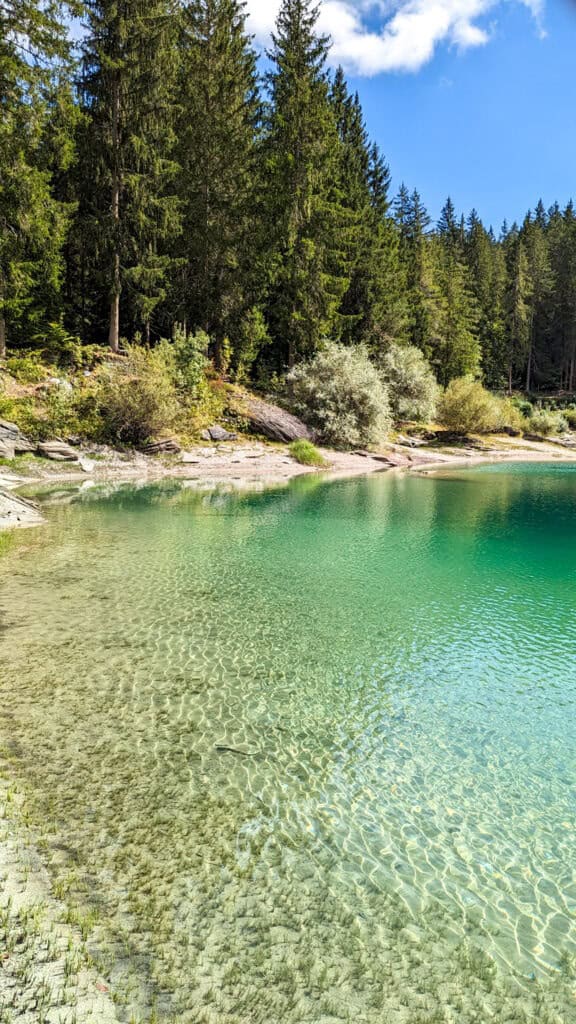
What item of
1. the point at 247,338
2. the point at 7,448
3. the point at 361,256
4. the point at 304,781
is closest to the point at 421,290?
the point at 361,256

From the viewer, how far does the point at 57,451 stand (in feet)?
72.5

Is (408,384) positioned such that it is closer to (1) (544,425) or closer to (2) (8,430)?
(1) (544,425)

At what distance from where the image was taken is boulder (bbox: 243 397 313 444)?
30.3 m

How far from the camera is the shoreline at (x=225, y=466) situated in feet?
62.7

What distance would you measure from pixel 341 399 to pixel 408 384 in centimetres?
956

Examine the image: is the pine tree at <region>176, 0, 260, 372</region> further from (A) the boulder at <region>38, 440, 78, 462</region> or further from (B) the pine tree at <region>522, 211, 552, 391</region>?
(B) the pine tree at <region>522, 211, 552, 391</region>

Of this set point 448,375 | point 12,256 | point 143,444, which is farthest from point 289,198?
point 448,375

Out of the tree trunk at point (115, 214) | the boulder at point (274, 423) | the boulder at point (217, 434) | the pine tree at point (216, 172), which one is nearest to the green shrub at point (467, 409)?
the boulder at point (274, 423)

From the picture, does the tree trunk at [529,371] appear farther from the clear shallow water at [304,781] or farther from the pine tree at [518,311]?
the clear shallow water at [304,781]

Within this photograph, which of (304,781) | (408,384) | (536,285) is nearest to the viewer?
(304,781)

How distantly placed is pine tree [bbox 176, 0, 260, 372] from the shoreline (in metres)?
11.2

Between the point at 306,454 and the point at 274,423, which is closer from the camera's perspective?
the point at 306,454

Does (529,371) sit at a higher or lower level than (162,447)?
higher

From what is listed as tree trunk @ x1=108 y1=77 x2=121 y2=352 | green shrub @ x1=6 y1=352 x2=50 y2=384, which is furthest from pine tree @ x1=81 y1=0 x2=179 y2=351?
green shrub @ x1=6 y1=352 x2=50 y2=384
